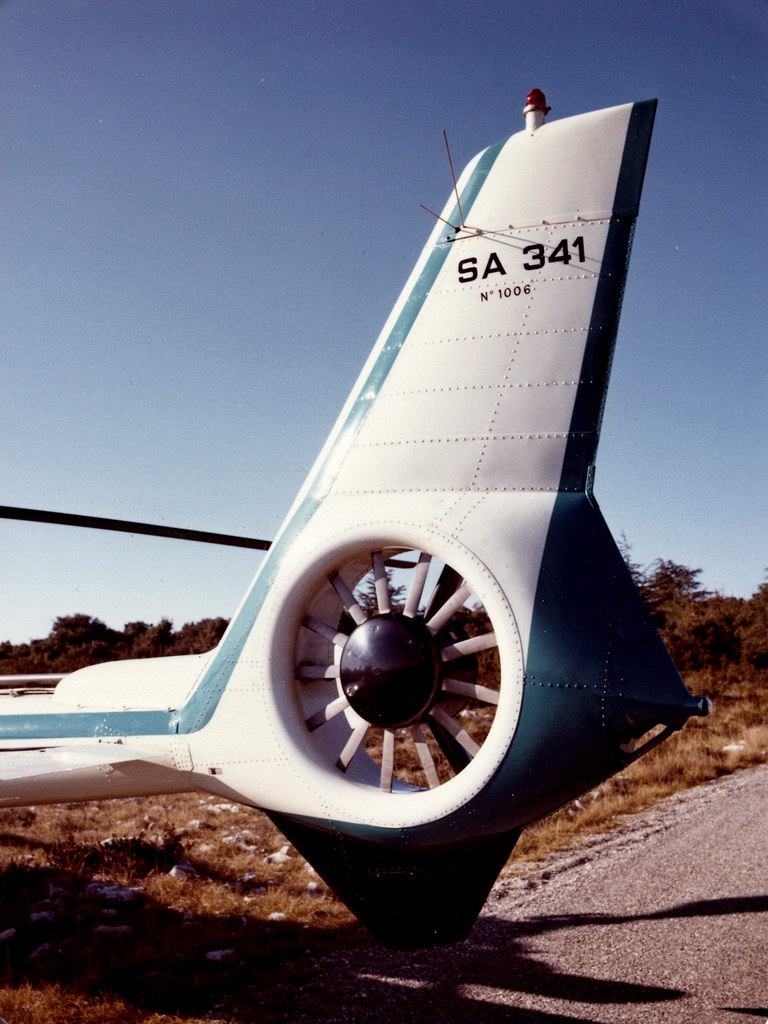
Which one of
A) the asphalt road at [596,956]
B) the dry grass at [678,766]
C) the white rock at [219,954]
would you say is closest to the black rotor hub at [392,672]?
the asphalt road at [596,956]

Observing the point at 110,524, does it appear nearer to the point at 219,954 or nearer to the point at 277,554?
the point at 277,554

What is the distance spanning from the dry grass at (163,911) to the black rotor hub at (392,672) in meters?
3.00

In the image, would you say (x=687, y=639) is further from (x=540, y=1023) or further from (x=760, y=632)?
(x=540, y=1023)

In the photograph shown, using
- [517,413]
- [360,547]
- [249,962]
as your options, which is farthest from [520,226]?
[249,962]

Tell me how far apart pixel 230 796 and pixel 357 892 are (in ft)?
2.58

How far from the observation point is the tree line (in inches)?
822

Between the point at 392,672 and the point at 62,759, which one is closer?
the point at 392,672

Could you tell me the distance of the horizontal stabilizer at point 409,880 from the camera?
3.26 metres

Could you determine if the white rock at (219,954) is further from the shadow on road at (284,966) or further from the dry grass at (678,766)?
the dry grass at (678,766)

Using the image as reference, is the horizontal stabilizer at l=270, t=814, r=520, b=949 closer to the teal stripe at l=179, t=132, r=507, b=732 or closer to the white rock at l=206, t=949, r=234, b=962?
the teal stripe at l=179, t=132, r=507, b=732

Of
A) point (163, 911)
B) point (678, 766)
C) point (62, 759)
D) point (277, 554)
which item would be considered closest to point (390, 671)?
point (277, 554)

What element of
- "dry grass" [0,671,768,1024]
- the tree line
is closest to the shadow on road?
"dry grass" [0,671,768,1024]

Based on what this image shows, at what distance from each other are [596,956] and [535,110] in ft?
20.3

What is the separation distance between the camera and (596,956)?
19.0 ft
